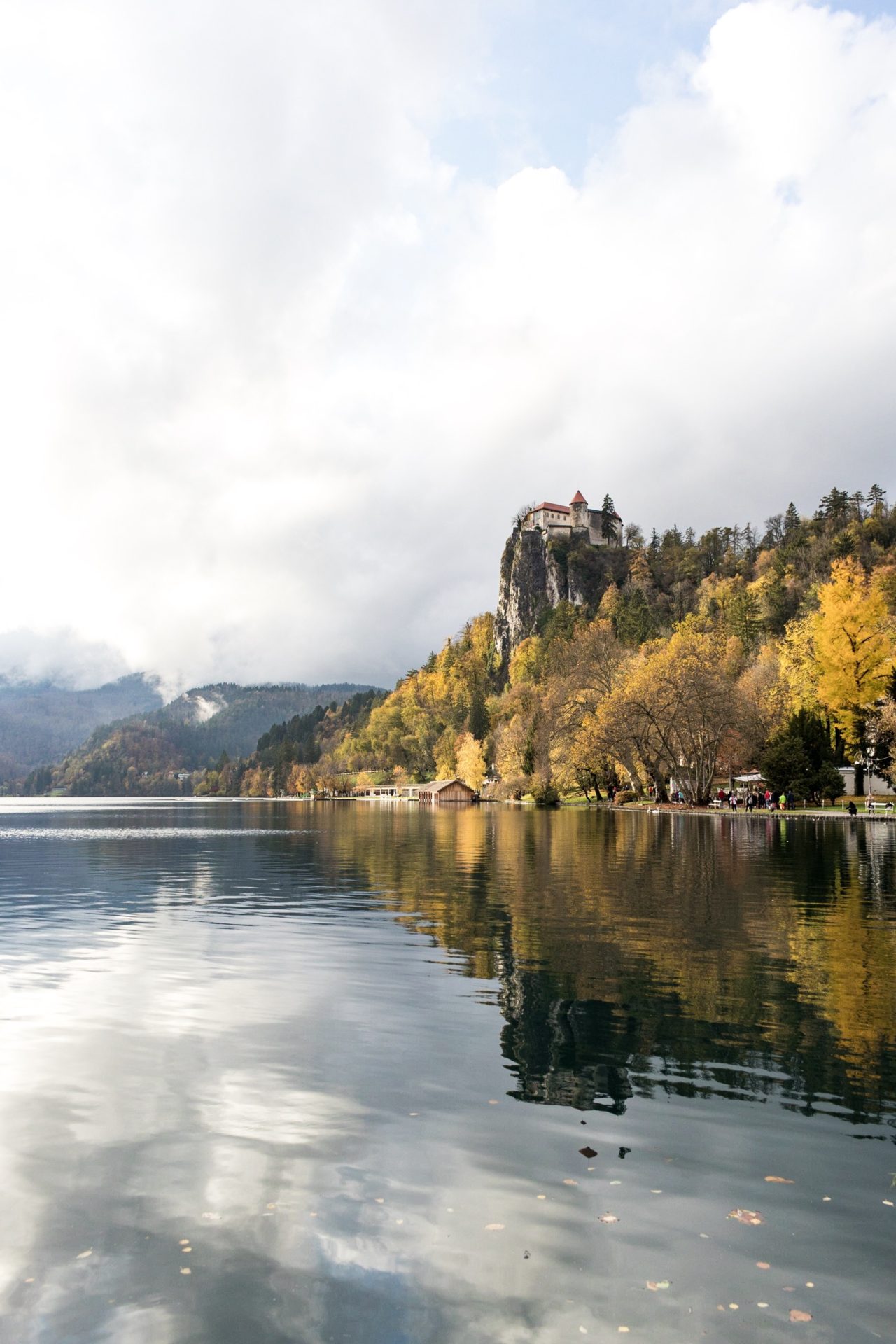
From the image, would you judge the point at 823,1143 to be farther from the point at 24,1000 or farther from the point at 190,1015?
the point at 24,1000

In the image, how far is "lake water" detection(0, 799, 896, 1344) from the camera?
638 centimetres

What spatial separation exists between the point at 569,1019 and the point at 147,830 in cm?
7274

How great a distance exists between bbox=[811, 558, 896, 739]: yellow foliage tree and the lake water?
62.7 metres

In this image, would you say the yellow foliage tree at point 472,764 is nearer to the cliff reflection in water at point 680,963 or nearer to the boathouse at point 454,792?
the boathouse at point 454,792

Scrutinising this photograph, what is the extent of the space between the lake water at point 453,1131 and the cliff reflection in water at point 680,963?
0.10m

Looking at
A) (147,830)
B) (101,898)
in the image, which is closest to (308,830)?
(147,830)

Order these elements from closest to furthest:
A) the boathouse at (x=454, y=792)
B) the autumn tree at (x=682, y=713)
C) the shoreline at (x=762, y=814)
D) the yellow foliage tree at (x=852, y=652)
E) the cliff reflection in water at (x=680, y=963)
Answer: the cliff reflection in water at (x=680, y=963) → the shoreline at (x=762, y=814) → the yellow foliage tree at (x=852, y=652) → the autumn tree at (x=682, y=713) → the boathouse at (x=454, y=792)

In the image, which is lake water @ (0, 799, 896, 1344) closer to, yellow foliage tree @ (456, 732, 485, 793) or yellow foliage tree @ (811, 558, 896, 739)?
yellow foliage tree @ (811, 558, 896, 739)

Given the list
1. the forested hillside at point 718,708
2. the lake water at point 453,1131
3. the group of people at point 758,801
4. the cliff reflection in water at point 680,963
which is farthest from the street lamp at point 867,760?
the lake water at point 453,1131

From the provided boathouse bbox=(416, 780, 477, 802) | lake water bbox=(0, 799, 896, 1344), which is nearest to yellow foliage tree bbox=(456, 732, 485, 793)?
boathouse bbox=(416, 780, 477, 802)

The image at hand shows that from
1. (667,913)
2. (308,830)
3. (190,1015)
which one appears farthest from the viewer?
(308,830)

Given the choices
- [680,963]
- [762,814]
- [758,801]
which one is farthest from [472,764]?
[680,963]

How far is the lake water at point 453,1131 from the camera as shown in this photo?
6.38 m

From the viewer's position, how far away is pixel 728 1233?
23.8ft
